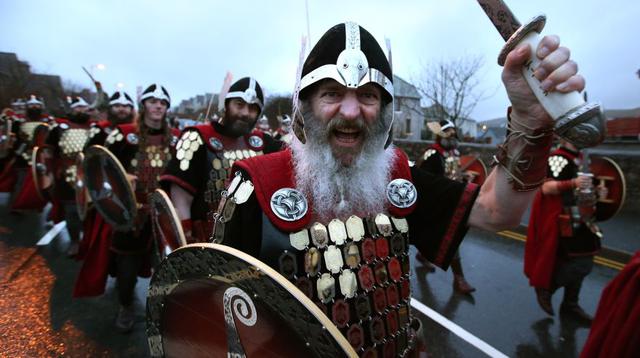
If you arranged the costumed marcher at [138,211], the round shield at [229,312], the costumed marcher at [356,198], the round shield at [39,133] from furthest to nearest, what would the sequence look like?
the round shield at [39,133], the costumed marcher at [138,211], the costumed marcher at [356,198], the round shield at [229,312]

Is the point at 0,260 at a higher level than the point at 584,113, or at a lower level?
lower

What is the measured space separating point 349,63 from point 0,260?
6.78 meters

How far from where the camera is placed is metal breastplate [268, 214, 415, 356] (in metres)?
1.51

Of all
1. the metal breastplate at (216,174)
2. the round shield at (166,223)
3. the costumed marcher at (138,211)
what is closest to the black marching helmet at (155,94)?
the costumed marcher at (138,211)

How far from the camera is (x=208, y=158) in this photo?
12.0 feet

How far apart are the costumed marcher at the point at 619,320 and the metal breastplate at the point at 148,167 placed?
13.1ft

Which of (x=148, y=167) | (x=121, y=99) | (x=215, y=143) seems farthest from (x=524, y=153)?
(x=121, y=99)

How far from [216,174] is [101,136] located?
2.37 metres

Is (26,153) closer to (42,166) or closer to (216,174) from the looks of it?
(42,166)

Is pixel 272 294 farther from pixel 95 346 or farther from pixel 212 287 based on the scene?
pixel 95 346

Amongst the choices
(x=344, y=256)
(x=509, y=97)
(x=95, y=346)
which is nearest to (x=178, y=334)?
(x=344, y=256)

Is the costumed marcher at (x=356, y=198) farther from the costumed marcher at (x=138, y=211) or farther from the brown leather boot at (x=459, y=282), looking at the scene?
the brown leather boot at (x=459, y=282)

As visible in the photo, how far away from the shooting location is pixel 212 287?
4.13 feet

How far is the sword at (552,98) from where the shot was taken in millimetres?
1128
